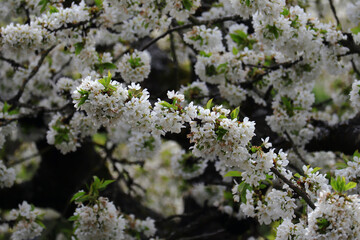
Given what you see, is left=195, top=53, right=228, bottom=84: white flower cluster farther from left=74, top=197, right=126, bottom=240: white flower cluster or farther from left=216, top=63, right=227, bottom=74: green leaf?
left=74, top=197, right=126, bottom=240: white flower cluster

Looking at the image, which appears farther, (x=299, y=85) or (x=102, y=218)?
(x=299, y=85)

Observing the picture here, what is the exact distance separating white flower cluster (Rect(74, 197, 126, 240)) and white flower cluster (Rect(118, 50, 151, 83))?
1.07 m

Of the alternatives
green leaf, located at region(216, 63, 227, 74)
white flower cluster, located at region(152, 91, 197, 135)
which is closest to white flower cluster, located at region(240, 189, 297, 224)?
white flower cluster, located at region(152, 91, 197, 135)

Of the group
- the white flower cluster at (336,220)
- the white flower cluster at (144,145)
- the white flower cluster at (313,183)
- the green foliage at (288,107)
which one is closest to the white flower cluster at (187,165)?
the white flower cluster at (144,145)

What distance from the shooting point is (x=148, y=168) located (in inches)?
332

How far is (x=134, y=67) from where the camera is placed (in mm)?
3658

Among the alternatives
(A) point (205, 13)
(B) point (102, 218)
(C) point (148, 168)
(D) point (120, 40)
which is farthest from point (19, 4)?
(C) point (148, 168)

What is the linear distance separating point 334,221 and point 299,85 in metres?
2.32

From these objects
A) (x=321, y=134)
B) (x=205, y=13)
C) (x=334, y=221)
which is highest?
(x=205, y=13)

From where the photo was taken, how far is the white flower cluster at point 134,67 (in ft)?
11.9

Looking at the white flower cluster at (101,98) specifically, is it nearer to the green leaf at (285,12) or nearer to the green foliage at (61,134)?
the green leaf at (285,12)

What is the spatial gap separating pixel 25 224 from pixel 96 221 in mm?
1065

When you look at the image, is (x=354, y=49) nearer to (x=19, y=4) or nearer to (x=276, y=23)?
(x=276, y=23)

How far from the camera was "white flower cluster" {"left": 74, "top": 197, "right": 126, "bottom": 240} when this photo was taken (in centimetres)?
305
